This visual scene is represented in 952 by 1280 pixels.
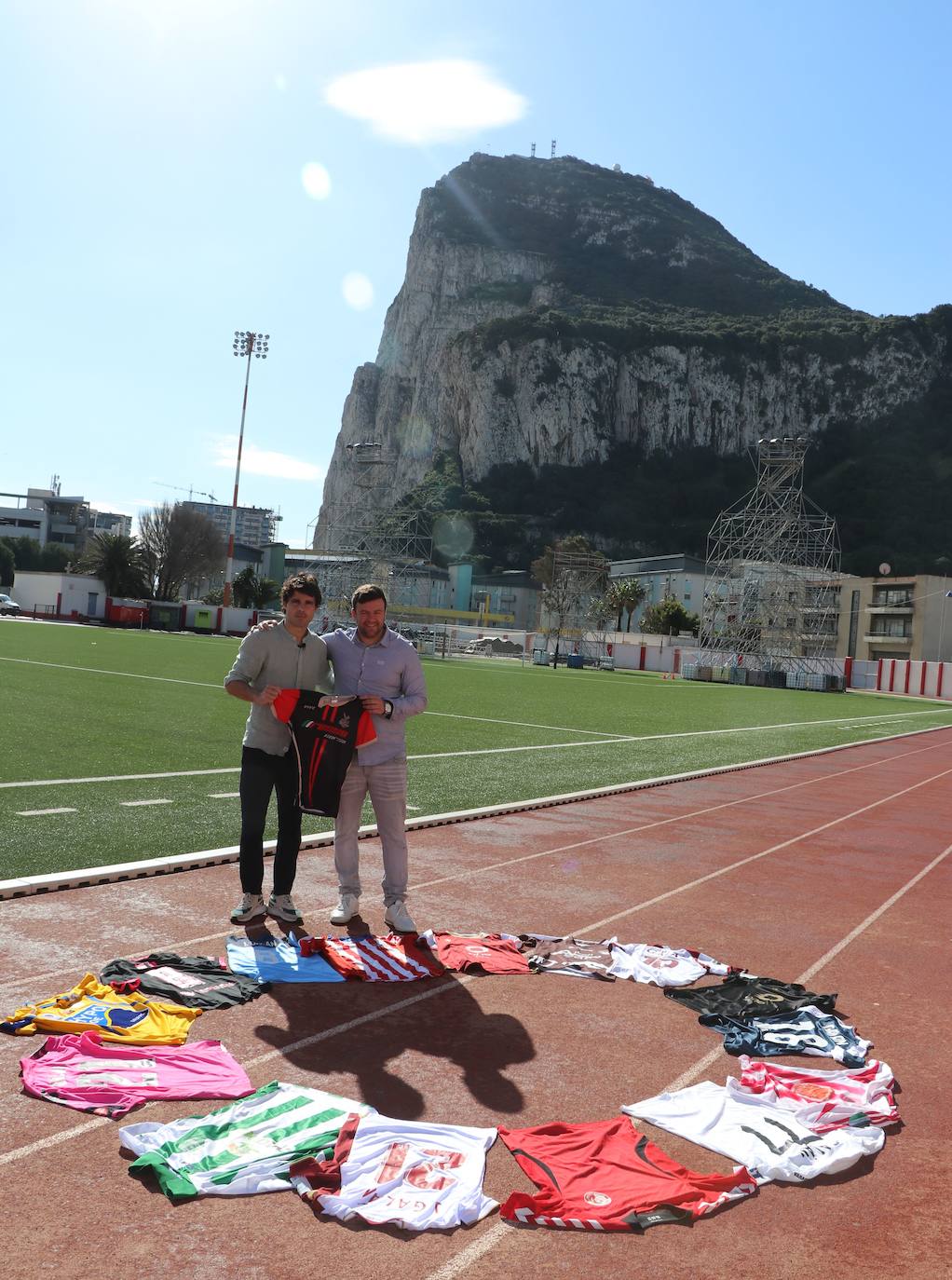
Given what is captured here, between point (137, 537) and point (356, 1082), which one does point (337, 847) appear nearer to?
point (356, 1082)

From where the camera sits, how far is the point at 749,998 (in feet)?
17.8

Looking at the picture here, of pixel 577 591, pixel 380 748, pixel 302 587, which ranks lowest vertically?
pixel 380 748

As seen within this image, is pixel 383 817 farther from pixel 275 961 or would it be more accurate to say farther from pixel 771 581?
pixel 771 581

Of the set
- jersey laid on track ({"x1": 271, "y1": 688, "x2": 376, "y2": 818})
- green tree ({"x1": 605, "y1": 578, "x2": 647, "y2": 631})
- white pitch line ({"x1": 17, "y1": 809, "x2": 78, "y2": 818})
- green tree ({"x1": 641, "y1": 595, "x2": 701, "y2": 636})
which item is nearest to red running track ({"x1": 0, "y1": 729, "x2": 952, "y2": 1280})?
jersey laid on track ({"x1": 271, "y1": 688, "x2": 376, "y2": 818})

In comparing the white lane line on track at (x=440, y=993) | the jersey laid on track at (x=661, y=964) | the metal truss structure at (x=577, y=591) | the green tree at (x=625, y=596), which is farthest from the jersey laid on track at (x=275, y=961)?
the green tree at (x=625, y=596)

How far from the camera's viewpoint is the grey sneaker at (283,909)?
6.45 metres

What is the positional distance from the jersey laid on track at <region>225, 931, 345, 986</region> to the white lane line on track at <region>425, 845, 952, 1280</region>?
6.12 ft

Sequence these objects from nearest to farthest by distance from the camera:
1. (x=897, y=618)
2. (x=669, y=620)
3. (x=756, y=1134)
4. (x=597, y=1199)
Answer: (x=597, y=1199) → (x=756, y=1134) → (x=897, y=618) → (x=669, y=620)

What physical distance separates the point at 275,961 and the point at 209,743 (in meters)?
10.2

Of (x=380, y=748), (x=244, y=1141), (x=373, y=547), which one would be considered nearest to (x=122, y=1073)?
(x=244, y=1141)

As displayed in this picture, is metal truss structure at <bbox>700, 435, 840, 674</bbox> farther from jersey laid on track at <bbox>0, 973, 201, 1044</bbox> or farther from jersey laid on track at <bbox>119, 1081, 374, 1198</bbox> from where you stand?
jersey laid on track at <bbox>119, 1081, 374, 1198</bbox>

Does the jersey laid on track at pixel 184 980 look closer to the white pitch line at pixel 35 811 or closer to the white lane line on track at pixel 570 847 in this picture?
the white lane line on track at pixel 570 847

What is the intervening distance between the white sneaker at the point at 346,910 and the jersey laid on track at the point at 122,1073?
2.03m

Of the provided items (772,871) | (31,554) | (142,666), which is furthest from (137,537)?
(772,871)
